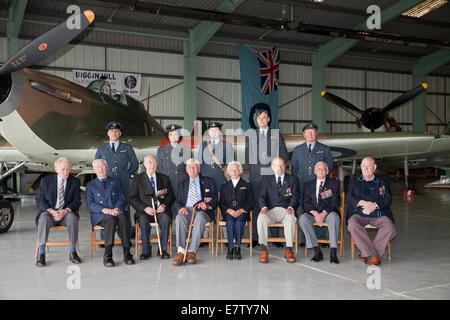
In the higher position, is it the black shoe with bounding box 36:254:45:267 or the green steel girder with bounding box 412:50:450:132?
the green steel girder with bounding box 412:50:450:132

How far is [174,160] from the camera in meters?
5.20

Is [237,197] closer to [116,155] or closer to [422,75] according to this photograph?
[116,155]

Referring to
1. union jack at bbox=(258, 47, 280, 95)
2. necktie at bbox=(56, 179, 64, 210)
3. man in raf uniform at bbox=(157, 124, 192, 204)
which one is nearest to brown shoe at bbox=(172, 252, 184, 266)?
man in raf uniform at bbox=(157, 124, 192, 204)

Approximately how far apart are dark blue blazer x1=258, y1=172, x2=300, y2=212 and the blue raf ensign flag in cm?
1230

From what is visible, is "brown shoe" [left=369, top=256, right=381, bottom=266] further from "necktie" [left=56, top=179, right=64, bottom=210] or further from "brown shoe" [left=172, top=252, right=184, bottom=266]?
"necktie" [left=56, top=179, right=64, bottom=210]

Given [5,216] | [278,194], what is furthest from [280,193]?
[5,216]

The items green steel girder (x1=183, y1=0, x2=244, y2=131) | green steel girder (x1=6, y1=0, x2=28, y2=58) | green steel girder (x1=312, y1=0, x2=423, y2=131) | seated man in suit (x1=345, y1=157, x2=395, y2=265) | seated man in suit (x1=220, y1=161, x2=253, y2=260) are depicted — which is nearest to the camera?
seated man in suit (x1=345, y1=157, x2=395, y2=265)

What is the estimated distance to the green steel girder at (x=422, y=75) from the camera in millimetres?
22328

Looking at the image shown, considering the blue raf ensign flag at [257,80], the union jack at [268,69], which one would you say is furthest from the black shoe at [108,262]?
the union jack at [268,69]

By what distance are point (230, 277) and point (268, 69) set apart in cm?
1542

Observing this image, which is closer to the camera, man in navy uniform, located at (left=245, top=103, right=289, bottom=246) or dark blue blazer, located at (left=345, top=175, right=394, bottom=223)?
dark blue blazer, located at (left=345, top=175, right=394, bottom=223)

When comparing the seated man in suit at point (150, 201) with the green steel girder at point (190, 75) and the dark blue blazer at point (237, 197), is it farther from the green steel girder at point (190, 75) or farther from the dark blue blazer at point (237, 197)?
the green steel girder at point (190, 75)

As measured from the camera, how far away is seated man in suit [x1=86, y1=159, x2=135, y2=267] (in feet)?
14.3
